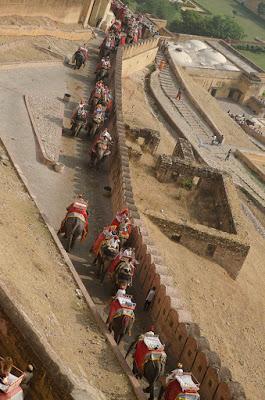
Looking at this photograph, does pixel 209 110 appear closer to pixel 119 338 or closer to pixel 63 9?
pixel 63 9

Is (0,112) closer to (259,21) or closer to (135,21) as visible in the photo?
(135,21)

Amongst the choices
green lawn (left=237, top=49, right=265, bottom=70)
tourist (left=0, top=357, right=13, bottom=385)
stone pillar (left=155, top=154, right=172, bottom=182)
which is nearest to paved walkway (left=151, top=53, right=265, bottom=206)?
stone pillar (left=155, top=154, right=172, bottom=182)

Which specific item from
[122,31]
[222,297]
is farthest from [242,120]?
[222,297]

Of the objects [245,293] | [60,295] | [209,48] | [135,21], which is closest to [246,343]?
[245,293]

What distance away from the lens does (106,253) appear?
15648 millimetres

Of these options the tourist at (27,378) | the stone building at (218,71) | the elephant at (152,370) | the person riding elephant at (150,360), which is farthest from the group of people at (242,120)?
the tourist at (27,378)

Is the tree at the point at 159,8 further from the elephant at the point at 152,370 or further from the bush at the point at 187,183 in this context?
the elephant at the point at 152,370

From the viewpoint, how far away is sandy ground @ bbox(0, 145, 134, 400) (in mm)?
11727

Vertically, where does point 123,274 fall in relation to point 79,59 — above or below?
above

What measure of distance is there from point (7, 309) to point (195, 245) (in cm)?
1158

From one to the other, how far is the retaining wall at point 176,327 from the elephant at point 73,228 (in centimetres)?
134

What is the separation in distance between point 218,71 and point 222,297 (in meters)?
41.4

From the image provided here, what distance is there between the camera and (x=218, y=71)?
5962 centimetres

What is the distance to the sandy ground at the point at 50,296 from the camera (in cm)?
1173
